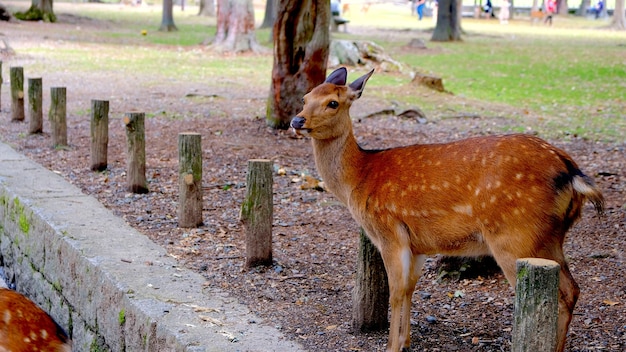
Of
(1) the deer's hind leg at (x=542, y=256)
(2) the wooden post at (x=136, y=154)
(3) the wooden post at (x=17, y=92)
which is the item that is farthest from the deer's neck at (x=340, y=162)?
(3) the wooden post at (x=17, y=92)

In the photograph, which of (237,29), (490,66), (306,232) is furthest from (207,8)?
(306,232)

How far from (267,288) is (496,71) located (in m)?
15.8

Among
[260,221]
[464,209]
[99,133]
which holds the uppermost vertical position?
[464,209]

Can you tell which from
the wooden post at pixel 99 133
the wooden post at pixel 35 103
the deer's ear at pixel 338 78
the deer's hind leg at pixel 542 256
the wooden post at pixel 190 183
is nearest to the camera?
the deer's hind leg at pixel 542 256

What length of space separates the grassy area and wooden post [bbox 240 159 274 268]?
648cm

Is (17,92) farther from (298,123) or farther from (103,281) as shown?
(298,123)

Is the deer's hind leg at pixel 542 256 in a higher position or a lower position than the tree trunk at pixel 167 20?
lower

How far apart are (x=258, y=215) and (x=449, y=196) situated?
6.03ft

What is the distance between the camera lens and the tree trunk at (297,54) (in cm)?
1095

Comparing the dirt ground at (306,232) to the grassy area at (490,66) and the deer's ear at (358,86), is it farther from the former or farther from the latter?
the grassy area at (490,66)

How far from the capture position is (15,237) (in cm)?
724

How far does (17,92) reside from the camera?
37.0 feet

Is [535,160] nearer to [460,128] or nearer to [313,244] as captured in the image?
[313,244]

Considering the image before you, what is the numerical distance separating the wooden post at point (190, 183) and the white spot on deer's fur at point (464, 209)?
9.62 feet
